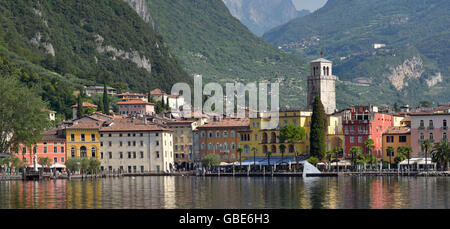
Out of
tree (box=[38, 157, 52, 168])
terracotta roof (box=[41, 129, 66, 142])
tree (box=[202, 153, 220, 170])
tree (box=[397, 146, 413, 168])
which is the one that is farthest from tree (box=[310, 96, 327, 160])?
terracotta roof (box=[41, 129, 66, 142])

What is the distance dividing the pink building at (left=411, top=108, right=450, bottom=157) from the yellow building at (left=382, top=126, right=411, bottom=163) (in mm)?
1641

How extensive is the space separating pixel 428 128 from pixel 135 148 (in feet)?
148

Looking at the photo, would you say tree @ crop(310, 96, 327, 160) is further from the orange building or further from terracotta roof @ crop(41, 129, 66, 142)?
terracotta roof @ crop(41, 129, 66, 142)

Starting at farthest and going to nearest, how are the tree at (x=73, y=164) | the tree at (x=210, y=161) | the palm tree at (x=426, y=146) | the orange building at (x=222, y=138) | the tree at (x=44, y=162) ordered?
the orange building at (x=222, y=138)
the tree at (x=210, y=161)
the tree at (x=44, y=162)
the tree at (x=73, y=164)
the palm tree at (x=426, y=146)

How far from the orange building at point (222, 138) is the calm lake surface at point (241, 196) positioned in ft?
152

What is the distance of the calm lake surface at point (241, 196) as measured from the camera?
7225 centimetres

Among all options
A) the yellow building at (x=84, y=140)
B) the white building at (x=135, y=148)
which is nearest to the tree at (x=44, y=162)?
the yellow building at (x=84, y=140)

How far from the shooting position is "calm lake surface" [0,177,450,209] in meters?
72.2

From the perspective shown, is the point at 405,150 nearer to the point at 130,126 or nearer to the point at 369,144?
the point at 369,144

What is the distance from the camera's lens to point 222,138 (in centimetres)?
15138

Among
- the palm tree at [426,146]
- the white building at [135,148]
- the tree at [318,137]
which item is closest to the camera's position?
the palm tree at [426,146]

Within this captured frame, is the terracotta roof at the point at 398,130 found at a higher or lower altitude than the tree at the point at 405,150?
higher

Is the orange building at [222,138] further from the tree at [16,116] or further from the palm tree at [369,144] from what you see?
the tree at [16,116]

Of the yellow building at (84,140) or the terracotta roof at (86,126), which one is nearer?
the yellow building at (84,140)
